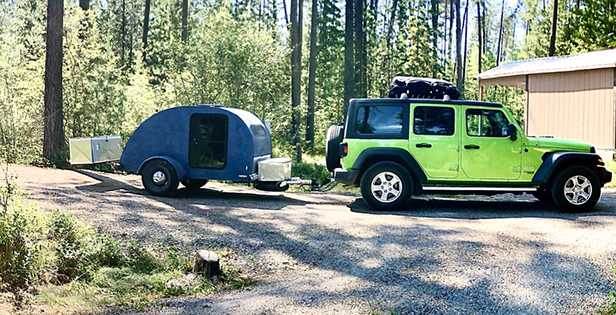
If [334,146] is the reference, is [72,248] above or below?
below

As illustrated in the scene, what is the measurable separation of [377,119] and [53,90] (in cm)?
1013

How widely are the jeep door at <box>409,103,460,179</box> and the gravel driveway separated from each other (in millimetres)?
817

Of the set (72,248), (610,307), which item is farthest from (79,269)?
(610,307)

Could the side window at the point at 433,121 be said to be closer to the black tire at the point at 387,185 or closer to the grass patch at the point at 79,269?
the black tire at the point at 387,185

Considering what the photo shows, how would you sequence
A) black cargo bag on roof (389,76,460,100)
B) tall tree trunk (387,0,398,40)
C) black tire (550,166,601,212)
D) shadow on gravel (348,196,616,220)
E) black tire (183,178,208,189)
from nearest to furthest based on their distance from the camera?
shadow on gravel (348,196,616,220) < black tire (550,166,601,212) < black cargo bag on roof (389,76,460,100) < black tire (183,178,208,189) < tall tree trunk (387,0,398,40)

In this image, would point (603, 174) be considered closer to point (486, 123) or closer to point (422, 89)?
point (486, 123)

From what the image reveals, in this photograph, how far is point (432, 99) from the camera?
11.1 m

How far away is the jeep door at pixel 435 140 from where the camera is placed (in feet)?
35.9

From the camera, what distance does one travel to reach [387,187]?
11008mm

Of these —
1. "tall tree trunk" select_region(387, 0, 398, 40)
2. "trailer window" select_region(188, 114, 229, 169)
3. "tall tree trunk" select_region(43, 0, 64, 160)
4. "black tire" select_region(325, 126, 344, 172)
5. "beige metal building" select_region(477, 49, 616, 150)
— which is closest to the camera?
"black tire" select_region(325, 126, 344, 172)

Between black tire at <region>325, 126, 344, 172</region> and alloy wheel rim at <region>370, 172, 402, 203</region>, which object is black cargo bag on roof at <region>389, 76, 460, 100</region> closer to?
black tire at <region>325, 126, 344, 172</region>

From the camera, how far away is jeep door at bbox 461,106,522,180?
1092cm

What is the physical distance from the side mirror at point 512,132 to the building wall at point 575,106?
10.7 meters

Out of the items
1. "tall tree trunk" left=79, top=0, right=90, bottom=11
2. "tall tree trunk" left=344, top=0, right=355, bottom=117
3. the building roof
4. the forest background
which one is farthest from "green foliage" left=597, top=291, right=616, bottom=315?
"tall tree trunk" left=79, top=0, right=90, bottom=11
